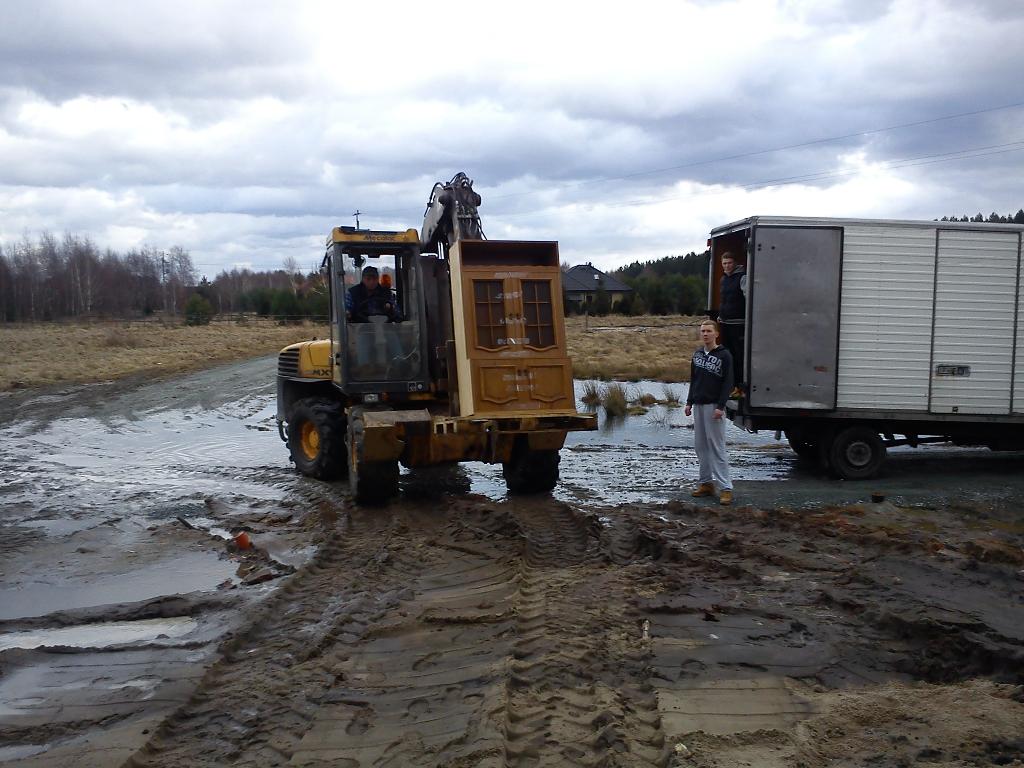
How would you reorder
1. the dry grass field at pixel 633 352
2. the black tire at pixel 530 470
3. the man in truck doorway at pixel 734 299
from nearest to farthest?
the black tire at pixel 530 470 → the man in truck doorway at pixel 734 299 → the dry grass field at pixel 633 352

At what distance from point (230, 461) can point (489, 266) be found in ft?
19.1

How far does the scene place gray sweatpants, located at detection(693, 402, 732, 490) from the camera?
9742 millimetres

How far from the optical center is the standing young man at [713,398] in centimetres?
967

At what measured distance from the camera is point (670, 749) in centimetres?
405

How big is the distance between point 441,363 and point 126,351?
3227cm

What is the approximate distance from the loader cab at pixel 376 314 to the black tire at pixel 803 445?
5.12 metres

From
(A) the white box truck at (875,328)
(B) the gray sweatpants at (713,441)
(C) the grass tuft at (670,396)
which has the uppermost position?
(A) the white box truck at (875,328)

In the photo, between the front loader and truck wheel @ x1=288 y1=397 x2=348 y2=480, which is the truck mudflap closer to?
the front loader

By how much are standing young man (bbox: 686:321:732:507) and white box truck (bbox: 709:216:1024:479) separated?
1665mm

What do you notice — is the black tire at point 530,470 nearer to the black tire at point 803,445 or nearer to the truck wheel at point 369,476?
the truck wheel at point 369,476

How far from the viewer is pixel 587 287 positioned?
229ft

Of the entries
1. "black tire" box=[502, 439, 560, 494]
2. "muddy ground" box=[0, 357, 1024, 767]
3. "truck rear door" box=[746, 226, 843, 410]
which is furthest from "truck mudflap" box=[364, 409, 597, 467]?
"truck rear door" box=[746, 226, 843, 410]

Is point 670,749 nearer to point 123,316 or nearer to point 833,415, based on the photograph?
point 833,415

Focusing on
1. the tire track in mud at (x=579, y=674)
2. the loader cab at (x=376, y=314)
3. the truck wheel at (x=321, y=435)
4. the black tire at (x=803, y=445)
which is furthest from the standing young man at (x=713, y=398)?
the truck wheel at (x=321, y=435)
